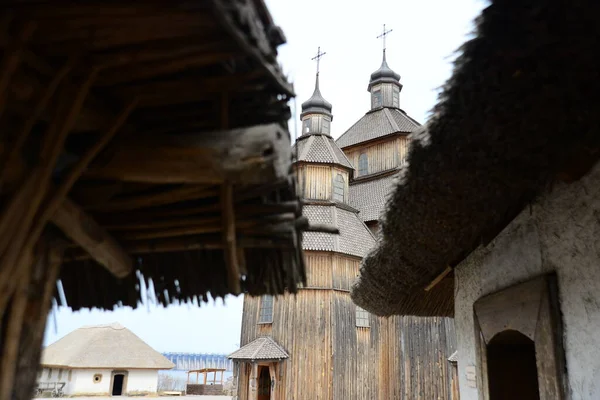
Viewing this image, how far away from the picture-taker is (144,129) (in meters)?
2.42

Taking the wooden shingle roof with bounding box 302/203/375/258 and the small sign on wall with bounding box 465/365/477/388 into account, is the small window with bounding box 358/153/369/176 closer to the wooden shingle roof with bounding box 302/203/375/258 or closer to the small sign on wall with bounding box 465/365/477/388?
the wooden shingle roof with bounding box 302/203/375/258

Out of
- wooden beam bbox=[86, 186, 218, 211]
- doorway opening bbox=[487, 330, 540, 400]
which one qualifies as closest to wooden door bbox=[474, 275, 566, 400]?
doorway opening bbox=[487, 330, 540, 400]

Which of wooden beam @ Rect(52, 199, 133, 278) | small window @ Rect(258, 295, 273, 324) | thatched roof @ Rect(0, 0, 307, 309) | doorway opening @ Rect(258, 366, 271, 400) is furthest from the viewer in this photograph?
doorway opening @ Rect(258, 366, 271, 400)

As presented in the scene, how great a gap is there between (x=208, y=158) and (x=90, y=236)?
0.82 meters

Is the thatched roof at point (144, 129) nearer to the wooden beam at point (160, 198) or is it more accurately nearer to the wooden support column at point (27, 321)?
the wooden beam at point (160, 198)

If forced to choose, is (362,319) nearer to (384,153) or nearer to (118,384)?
(384,153)

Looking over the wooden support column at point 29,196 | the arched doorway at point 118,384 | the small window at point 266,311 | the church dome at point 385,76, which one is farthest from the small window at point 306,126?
the wooden support column at point 29,196

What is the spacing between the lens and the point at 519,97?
253 cm

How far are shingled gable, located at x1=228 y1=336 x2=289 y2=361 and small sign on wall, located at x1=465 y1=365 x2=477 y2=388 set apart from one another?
1294 cm

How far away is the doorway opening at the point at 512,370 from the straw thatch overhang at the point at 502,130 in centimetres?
103

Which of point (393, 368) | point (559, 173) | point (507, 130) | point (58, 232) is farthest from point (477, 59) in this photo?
point (393, 368)

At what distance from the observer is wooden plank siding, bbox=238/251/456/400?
57.4 ft

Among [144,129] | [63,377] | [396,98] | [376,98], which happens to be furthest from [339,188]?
[144,129]

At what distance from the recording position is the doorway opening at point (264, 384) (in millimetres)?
19831
